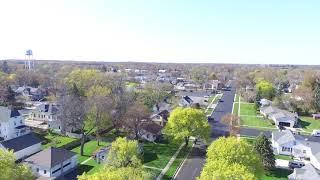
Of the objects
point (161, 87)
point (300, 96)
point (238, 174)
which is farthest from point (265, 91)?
point (238, 174)

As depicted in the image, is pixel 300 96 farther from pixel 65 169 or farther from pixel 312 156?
pixel 65 169

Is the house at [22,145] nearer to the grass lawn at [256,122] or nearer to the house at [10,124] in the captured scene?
the house at [10,124]

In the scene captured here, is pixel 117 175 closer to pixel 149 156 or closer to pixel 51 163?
pixel 51 163

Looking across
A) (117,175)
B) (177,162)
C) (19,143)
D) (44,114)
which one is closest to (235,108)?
(177,162)

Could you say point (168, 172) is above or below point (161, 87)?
below

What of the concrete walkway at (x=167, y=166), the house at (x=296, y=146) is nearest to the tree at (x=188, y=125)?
the concrete walkway at (x=167, y=166)
